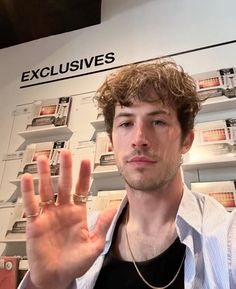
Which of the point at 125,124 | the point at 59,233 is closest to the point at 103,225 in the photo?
the point at 59,233

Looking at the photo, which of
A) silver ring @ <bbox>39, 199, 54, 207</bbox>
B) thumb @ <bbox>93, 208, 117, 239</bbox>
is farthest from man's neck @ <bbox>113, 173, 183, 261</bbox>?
silver ring @ <bbox>39, 199, 54, 207</bbox>

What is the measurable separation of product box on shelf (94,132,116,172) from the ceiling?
1240mm

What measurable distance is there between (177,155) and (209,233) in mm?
309

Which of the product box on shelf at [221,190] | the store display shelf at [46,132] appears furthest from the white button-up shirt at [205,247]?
the store display shelf at [46,132]

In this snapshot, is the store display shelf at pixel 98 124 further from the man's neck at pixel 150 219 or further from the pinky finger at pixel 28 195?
the pinky finger at pixel 28 195

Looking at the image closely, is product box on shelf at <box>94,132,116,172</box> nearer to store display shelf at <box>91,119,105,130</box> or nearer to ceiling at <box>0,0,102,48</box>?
store display shelf at <box>91,119,105,130</box>

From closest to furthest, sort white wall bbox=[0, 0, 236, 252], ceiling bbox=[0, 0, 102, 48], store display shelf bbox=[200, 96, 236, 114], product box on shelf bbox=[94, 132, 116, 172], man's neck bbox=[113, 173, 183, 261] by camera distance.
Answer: man's neck bbox=[113, 173, 183, 261] → store display shelf bbox=[200, 96, 236, 114] → product box on shelf bbox=[94, 132, 116, 172] → white wall bbox=[0, 0, 236, 252] → ceiling bbox=[0, 0, 102, 48]

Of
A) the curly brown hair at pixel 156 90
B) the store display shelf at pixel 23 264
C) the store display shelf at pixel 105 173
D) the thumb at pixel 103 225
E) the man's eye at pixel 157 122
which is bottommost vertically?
the store display shelf at pixel 23 264

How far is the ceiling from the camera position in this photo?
2486 mm

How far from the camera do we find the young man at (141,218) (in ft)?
2.46

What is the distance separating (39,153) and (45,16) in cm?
132

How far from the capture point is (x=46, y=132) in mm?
2100

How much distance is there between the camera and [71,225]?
77cm

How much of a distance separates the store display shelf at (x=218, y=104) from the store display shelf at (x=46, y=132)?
0.93m
